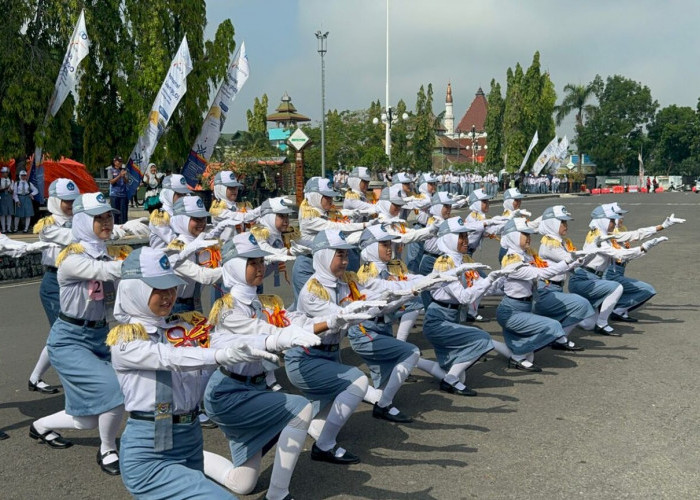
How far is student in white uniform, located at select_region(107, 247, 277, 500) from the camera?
159 inches

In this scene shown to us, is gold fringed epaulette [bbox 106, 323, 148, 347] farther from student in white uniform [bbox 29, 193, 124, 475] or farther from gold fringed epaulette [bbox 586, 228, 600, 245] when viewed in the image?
gold fringed epaulette [bbox 586, 228, 600, 245]

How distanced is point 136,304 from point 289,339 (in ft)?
2.92

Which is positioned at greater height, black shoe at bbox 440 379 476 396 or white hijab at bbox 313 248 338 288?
white hijab at bbox 313 248 338 288

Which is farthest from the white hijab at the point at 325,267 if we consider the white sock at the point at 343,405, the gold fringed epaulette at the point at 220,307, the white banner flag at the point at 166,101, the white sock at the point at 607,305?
the white banner flag at the point at 166,101

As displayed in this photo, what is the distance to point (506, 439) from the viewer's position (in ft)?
20.9

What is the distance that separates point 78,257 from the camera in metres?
6.35

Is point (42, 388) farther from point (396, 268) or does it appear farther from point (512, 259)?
point (512, 259)

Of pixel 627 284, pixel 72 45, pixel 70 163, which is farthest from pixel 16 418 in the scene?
pixel 70 163

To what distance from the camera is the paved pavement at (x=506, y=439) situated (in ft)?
17.8

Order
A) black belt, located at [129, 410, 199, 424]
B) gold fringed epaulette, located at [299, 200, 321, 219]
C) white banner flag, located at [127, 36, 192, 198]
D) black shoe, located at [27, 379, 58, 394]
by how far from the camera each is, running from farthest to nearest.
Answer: white banner flag, located at [127, 36, 192, 198]
gold fringed epaulette, located at [299, 200, 321, 219]
black shoe, located at [27, 379, 58, 394]
black belt, located at [129, 410, 199, 424]

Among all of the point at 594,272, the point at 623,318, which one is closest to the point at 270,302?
the point at 594,272

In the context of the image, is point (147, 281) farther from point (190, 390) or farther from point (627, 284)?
point (627, 284)

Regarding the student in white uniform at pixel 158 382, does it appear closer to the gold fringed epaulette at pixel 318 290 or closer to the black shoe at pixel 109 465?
the black shoe at pixel 109 465

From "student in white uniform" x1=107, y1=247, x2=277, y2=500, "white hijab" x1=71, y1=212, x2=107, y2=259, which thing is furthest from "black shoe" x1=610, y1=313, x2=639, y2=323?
"student in white uniform" x1=107, y1=247, x2=277, y2=500
